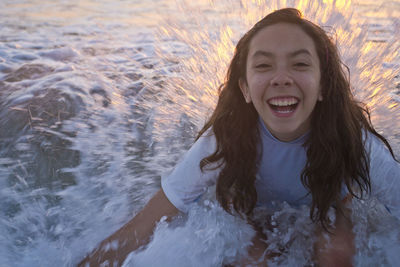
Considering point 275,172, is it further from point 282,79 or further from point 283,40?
point 283,40

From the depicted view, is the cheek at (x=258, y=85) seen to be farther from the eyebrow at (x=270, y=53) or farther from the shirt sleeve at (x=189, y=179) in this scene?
the shirt sleeve at (x=189, y=179)

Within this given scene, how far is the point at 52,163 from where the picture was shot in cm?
266

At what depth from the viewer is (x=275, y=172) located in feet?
6.13

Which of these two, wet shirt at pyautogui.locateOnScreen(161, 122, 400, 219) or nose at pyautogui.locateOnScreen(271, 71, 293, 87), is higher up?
nose at pyautogui.locateOnScreen(271, 71, 293, 87)

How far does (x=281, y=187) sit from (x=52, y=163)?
1.52m

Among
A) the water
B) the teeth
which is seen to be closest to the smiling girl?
the teeth

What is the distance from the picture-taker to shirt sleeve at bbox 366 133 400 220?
5.61ft

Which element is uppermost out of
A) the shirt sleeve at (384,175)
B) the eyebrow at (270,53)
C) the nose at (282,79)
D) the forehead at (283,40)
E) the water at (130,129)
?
the forehead at (283,40)

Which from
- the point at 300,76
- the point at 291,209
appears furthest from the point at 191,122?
the point at 300,76

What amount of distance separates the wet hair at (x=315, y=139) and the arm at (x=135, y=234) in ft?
0.86

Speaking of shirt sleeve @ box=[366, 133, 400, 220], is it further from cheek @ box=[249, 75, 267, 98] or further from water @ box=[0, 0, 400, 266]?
cheek @ box=[249, 75, 267, 98]

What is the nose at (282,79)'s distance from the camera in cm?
159

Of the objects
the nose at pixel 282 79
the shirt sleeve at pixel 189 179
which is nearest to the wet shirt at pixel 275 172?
the shirt sleeve at pixel 189 179

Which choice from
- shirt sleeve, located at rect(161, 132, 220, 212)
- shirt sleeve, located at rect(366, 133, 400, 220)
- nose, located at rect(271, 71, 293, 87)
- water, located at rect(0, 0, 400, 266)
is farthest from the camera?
water, located at rect(0, 0, 400, 266)
